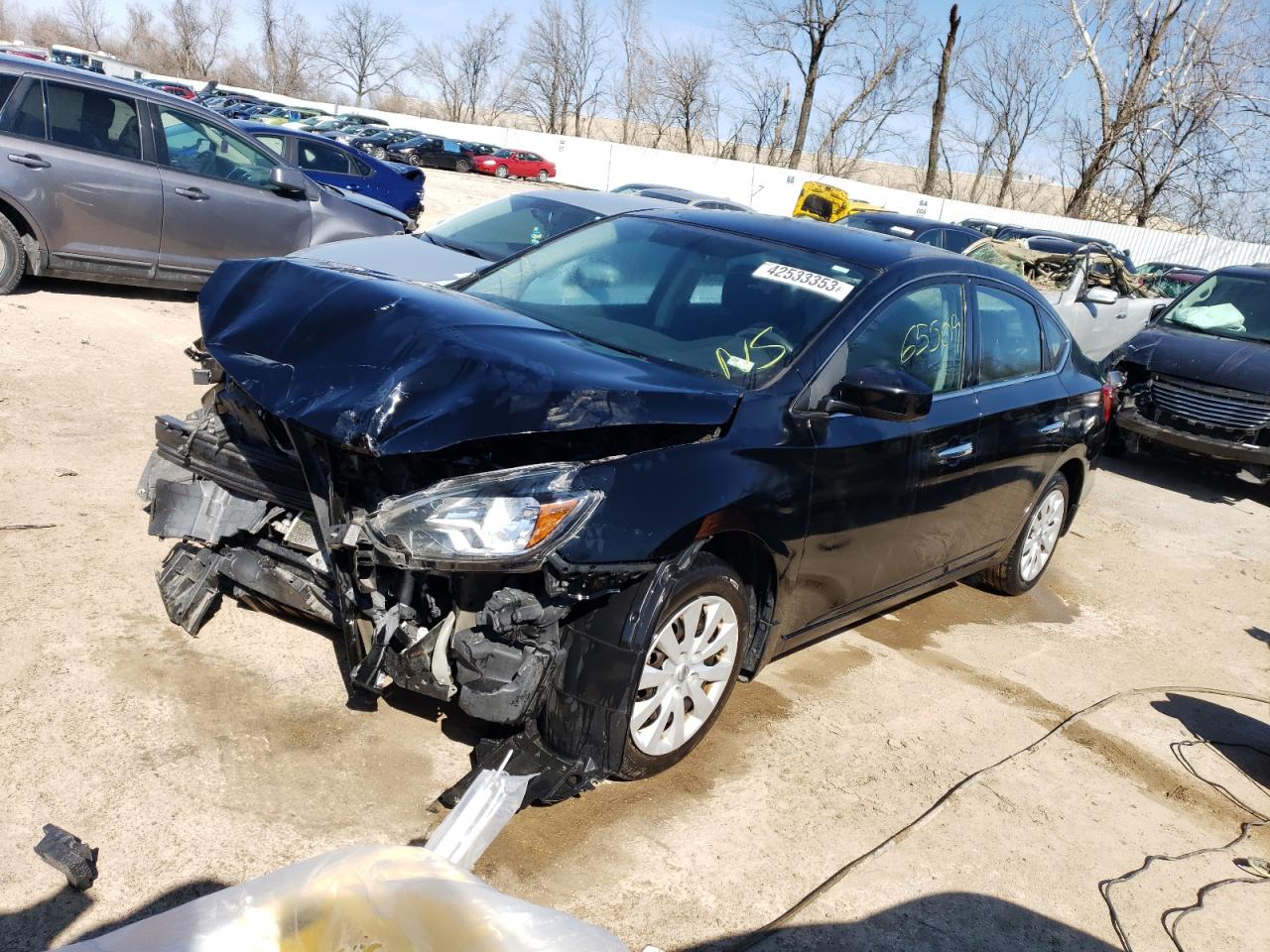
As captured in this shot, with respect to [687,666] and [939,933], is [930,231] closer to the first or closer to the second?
[687,666]

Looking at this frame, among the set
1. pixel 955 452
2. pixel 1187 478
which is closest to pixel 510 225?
pixel 955 452

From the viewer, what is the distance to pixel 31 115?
820 centimetres

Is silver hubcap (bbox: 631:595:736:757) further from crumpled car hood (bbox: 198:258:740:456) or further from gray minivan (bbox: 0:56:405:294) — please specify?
gray minivan (bbox: 0:56:405:294)

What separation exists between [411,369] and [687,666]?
Result: 4.18 feet

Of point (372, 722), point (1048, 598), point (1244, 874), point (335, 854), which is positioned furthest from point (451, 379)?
point (1048, 598)

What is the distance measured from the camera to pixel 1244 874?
11.9ft

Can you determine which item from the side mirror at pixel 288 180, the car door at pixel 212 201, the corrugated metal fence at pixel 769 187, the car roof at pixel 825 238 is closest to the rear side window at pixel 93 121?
the car door at pixel 212 201

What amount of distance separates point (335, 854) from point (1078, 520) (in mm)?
7241

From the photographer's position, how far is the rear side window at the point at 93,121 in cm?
831

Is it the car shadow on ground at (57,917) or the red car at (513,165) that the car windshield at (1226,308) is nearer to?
the car shadow on ground at (57,917)

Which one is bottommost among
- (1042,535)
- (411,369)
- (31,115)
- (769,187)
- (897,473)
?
(1042,535)

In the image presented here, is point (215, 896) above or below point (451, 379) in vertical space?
below

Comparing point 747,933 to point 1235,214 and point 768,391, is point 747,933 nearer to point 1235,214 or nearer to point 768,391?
point 768,391

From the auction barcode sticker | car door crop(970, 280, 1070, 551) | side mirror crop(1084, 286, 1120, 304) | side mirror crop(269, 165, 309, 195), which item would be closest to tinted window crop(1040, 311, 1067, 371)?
car door crop(970, 280, 1070, 551)
